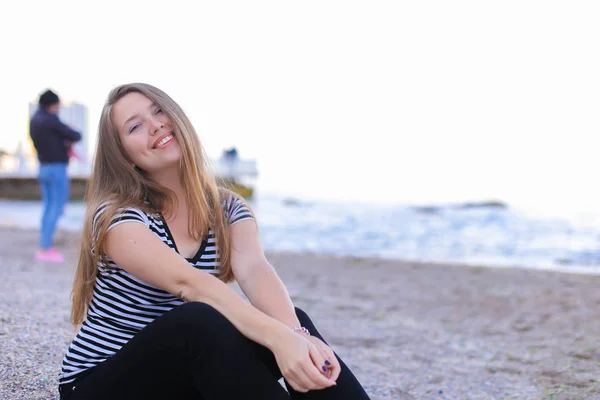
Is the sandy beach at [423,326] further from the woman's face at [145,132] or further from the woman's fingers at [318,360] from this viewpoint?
the woman's fingers at [318,360]

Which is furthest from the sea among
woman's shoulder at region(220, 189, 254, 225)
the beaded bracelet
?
the beaded bracelet

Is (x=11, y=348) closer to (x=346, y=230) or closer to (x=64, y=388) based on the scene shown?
(x=64, y=388)

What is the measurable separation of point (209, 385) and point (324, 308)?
10.2 feet

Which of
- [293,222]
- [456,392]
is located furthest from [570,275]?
[293,222]

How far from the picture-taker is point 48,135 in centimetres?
530

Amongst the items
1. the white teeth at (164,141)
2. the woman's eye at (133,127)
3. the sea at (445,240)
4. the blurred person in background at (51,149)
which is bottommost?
the sea at (445,240)

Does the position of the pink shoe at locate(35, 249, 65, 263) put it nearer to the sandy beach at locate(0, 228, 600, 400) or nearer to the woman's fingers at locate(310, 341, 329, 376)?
the sandy beach at locate(0, 228, 600, 400)

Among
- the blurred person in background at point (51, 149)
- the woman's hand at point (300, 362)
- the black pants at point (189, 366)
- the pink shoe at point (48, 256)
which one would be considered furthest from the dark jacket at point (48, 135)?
the woman's hand at point (300, 362)

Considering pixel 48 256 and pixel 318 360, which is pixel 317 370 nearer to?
pixel 318 360

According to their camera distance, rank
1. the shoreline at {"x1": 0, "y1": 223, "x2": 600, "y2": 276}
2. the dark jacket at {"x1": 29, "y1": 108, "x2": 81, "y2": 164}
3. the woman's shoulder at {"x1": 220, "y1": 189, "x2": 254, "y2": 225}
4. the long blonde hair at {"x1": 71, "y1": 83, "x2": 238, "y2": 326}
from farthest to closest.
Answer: the shoreline at {"x1": 0, "y1": 223, "x2": 600, "y2": 276} < the dark jacket at {"x1": 29, "y1": 108, "x2": 81, "y2": 164} < the woman's shoulder at {"x1": 220, "y1": 189, "x2": 254, "y2": 225} < the long blonde hair at {"x1": 71, "y1": 83, "x2": 238, "y2": 326}

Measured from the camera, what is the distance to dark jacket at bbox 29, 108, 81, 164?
207 inches

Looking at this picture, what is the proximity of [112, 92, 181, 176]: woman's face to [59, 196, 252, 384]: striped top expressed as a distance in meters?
0.18

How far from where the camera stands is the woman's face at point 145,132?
1631 millimetres

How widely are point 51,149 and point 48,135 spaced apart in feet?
0.44
